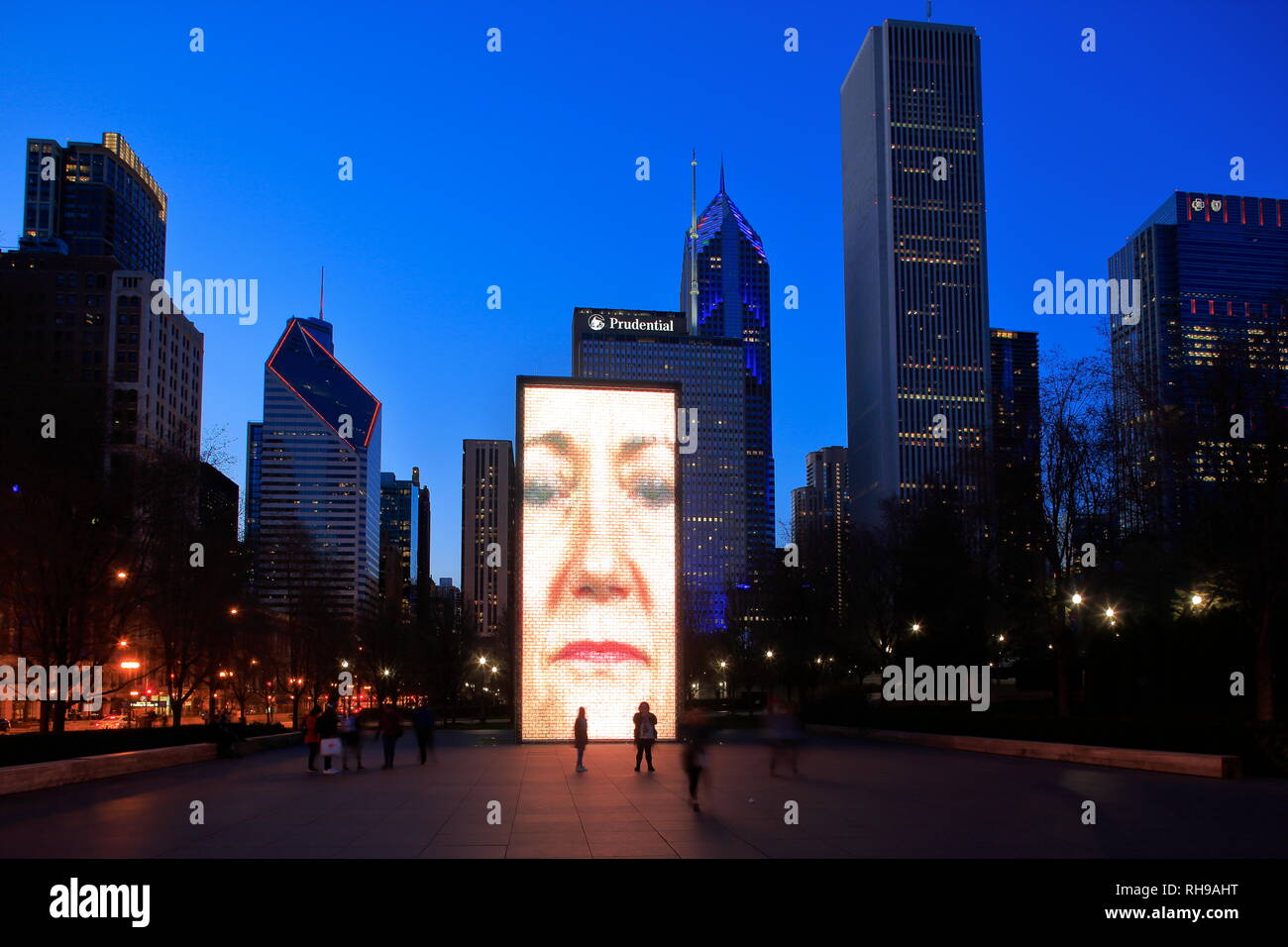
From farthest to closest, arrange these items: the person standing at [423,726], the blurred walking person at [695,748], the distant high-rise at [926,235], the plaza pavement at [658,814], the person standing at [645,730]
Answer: the distant high-rise at [926,235], the person standing at [423,726], the person standing at [645,730], the blurred walking person at [695,748], the plaza pavement at [658,814]

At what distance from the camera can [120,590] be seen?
32.2 meters

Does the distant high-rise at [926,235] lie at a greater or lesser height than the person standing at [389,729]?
greater

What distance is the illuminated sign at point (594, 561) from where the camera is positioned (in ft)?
123

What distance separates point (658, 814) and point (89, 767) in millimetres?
14705

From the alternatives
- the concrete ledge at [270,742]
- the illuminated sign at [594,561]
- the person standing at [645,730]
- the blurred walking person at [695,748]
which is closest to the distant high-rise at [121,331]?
the concrete ledge at [270,742]

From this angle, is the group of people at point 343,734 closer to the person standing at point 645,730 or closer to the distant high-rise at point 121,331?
the person standing at point 645,730

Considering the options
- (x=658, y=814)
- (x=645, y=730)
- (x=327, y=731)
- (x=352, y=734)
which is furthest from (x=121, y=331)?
(x=658, y=814)

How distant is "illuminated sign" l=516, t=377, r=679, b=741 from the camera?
123ft

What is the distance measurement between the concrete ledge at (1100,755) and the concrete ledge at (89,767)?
22459 mm

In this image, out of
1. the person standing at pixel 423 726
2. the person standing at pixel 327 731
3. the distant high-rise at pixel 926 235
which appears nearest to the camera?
the person standing at pixel 327 731
